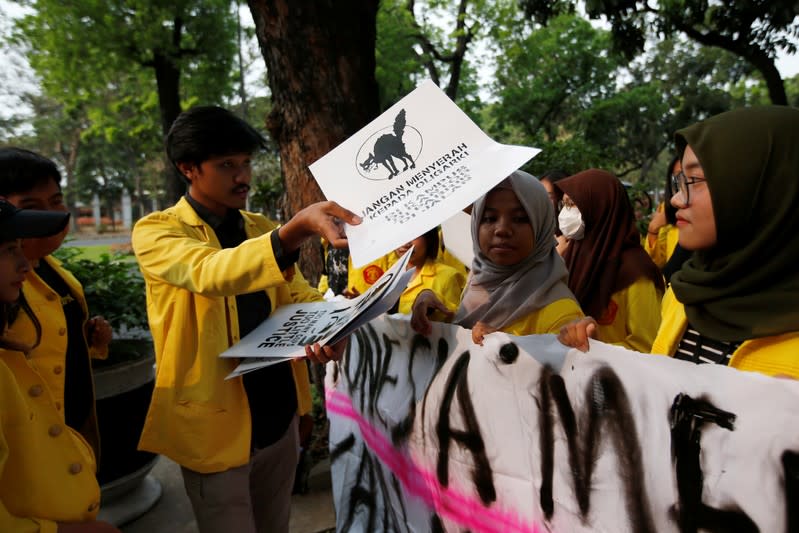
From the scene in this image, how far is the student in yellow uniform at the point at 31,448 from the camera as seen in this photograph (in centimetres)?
123

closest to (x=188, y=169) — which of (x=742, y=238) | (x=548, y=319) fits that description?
(x=548, y=319)

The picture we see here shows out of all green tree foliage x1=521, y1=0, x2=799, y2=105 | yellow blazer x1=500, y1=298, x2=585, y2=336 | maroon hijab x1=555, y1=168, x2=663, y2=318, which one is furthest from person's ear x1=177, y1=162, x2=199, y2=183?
green tree foliage x1=521, y1=0, x2=799, y2=105

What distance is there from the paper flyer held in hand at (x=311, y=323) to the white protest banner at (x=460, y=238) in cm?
129

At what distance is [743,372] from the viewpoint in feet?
3.47

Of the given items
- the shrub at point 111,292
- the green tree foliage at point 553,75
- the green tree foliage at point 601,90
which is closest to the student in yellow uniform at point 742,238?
the shrub at point 111,292

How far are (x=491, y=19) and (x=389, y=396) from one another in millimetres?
14215

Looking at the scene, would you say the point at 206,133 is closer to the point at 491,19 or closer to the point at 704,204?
the point at 704,204

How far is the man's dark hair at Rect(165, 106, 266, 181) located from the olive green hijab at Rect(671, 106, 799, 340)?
1321mm

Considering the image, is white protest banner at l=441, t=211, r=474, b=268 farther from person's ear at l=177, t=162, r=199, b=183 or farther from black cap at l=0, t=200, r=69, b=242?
black cap at l=0, t=200, r=69, b=242

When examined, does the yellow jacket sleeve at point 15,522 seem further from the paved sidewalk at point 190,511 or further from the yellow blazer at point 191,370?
the paved sidewalk at point 190,511

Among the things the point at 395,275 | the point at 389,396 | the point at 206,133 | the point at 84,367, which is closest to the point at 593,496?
the point at 395,275

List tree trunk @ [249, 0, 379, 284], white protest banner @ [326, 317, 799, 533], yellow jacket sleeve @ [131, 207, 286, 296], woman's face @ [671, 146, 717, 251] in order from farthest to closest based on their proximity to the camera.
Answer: tree trunk @ [249, 0, 379, 284] < yellow jacket sleeve @ [131, 207, 286, 296] < woman's face @ [671, 146, 717, 251] < white protest banner @ [326, 317, 799, 533]

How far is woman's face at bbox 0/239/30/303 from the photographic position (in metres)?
1.33

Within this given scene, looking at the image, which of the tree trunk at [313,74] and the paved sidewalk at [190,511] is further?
the tree trunk at [313,74]
